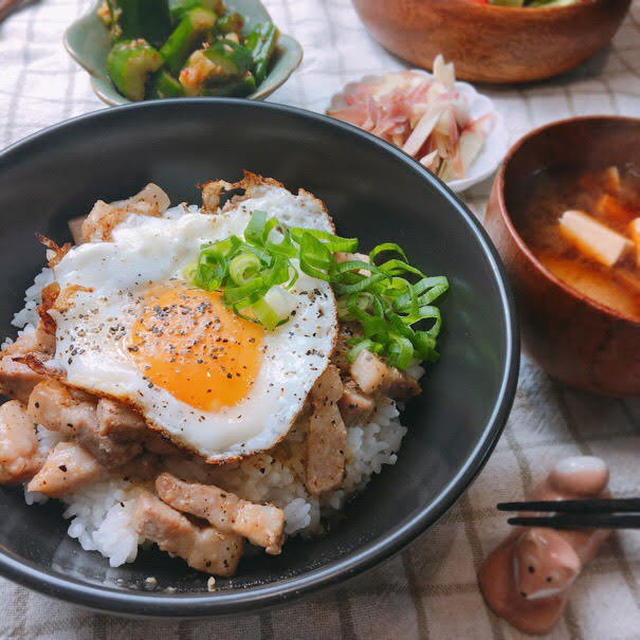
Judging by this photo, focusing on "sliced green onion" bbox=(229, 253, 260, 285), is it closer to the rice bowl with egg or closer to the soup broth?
the rice bowl with egg

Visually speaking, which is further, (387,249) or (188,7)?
(188,7)

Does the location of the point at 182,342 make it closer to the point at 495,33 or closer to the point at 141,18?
the point at 141,18

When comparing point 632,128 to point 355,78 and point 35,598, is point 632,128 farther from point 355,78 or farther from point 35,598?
point 35,598

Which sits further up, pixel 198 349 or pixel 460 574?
pixel 198 349

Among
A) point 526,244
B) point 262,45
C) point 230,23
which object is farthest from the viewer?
point 230,23

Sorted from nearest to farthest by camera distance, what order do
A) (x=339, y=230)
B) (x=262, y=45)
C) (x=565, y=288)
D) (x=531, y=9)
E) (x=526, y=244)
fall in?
Result: (x=565, y=288) < (x=526, y=244) < (x=339, y=230) < (x=531, y=9) < (x=262, y=45)

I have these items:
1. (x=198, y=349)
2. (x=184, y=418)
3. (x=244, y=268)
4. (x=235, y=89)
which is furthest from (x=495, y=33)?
(x=184, y=418)

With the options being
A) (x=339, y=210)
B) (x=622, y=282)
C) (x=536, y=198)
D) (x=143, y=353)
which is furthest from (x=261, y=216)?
(x=622, y=282)
